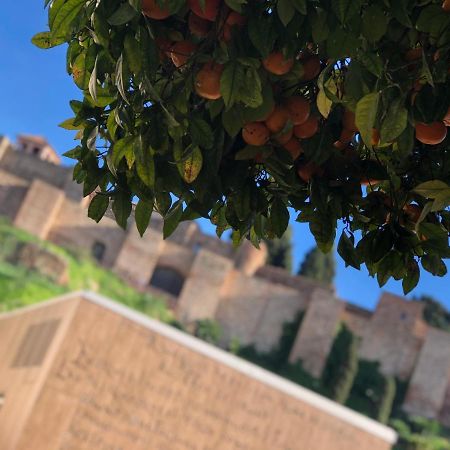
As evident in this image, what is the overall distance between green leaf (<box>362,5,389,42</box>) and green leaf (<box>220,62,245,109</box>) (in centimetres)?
25

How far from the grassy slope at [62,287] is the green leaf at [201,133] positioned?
104 ft

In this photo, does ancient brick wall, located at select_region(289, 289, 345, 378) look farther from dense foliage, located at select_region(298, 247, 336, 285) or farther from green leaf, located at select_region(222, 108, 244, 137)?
green leaf, located at select_region(222, 108, 244, 137)

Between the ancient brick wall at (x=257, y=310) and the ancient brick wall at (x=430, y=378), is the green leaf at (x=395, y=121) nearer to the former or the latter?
the ancient brick wall at (x=430, y=378)

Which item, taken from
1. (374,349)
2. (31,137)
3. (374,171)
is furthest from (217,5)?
(31,137)

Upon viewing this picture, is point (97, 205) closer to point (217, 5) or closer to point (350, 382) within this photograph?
point (217, 5)

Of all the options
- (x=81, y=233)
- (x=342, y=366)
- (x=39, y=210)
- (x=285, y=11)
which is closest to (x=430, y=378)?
(x=342, y=366)

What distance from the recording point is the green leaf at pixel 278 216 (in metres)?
1.84

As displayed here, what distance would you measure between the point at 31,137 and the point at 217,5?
55145 mm

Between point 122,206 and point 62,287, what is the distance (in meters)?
36.6

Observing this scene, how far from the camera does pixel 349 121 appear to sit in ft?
5.68

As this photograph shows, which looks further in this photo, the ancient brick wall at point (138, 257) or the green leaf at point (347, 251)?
the ancient brick wall at point (138, 257)

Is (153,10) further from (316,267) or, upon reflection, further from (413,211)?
(316,267)

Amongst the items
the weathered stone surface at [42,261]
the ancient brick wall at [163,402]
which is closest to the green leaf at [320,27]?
the ancient brick wall at [163,402]

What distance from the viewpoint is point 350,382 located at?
36.2 metres
